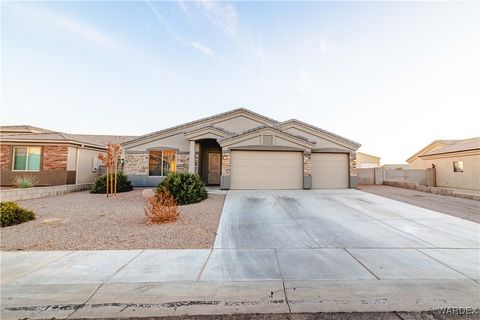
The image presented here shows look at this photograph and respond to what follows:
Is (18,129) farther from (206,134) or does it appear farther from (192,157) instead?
(206,134)

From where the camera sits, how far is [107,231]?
5.52 meters

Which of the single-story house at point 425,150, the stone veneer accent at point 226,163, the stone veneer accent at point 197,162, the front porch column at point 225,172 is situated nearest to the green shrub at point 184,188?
the front porch column at point 225,172

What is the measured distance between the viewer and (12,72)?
10750 mm

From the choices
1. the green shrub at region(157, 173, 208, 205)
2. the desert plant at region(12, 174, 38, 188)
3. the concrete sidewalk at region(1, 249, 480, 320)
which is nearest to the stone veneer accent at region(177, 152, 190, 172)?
the green shrub at region(157, 173, 208, 205)

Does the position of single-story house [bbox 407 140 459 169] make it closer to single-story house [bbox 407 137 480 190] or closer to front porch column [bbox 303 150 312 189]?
single-story house [bbox 407 137 480 190]

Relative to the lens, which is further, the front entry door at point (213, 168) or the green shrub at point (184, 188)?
the front entry door at point (213, 168)

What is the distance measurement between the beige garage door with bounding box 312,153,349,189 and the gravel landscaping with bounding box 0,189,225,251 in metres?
9.20

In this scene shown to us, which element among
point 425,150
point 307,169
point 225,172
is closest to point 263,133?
point 225,172

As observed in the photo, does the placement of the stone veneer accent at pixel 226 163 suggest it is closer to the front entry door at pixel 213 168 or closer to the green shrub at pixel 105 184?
the front entry door at pixel 213 168

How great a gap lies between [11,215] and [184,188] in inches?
223

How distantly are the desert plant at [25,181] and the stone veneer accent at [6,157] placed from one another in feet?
3.88

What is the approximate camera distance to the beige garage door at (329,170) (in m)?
14.2

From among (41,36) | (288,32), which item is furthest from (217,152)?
(41,36)

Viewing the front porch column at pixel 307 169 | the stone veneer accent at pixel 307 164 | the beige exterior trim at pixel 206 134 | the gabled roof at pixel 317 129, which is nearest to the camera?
the front porch column at pixel 307 169
